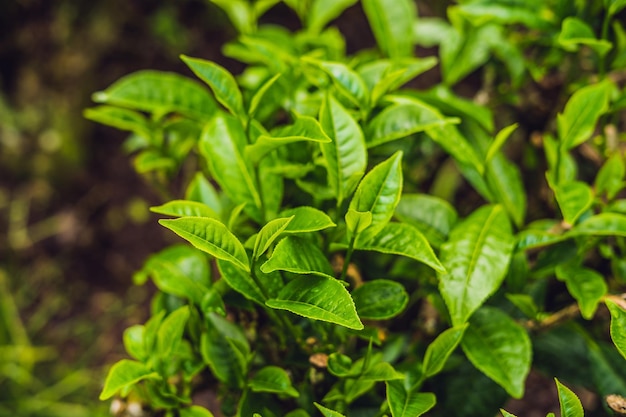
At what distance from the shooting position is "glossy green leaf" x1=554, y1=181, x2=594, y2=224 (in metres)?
0.74

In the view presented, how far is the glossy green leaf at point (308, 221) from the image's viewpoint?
647 mm

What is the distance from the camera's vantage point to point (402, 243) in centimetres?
70

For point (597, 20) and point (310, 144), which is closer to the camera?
point (310, 144)

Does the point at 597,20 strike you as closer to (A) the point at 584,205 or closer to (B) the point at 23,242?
(A) the point at 584,205

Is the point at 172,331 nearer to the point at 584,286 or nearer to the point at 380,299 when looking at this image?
the point at 380,299

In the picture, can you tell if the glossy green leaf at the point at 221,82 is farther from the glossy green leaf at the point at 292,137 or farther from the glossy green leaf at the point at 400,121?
the glossy green leaf at the point at 400,121

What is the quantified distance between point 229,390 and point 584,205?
554 millimetres

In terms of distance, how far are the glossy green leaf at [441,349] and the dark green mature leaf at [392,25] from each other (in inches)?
20.1

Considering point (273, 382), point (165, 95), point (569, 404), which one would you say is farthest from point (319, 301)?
point (165, 95)

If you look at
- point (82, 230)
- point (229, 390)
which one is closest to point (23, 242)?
point (82, 230)

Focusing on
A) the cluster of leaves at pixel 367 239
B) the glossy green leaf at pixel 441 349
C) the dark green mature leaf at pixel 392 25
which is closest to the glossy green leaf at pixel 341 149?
the cluster of leaves at pixel 367 239

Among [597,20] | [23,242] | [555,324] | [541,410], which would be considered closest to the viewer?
[555,324]

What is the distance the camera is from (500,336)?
0.80m

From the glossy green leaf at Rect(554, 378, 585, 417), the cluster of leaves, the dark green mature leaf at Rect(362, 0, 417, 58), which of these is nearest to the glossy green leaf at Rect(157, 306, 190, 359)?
the cluster of leaves
